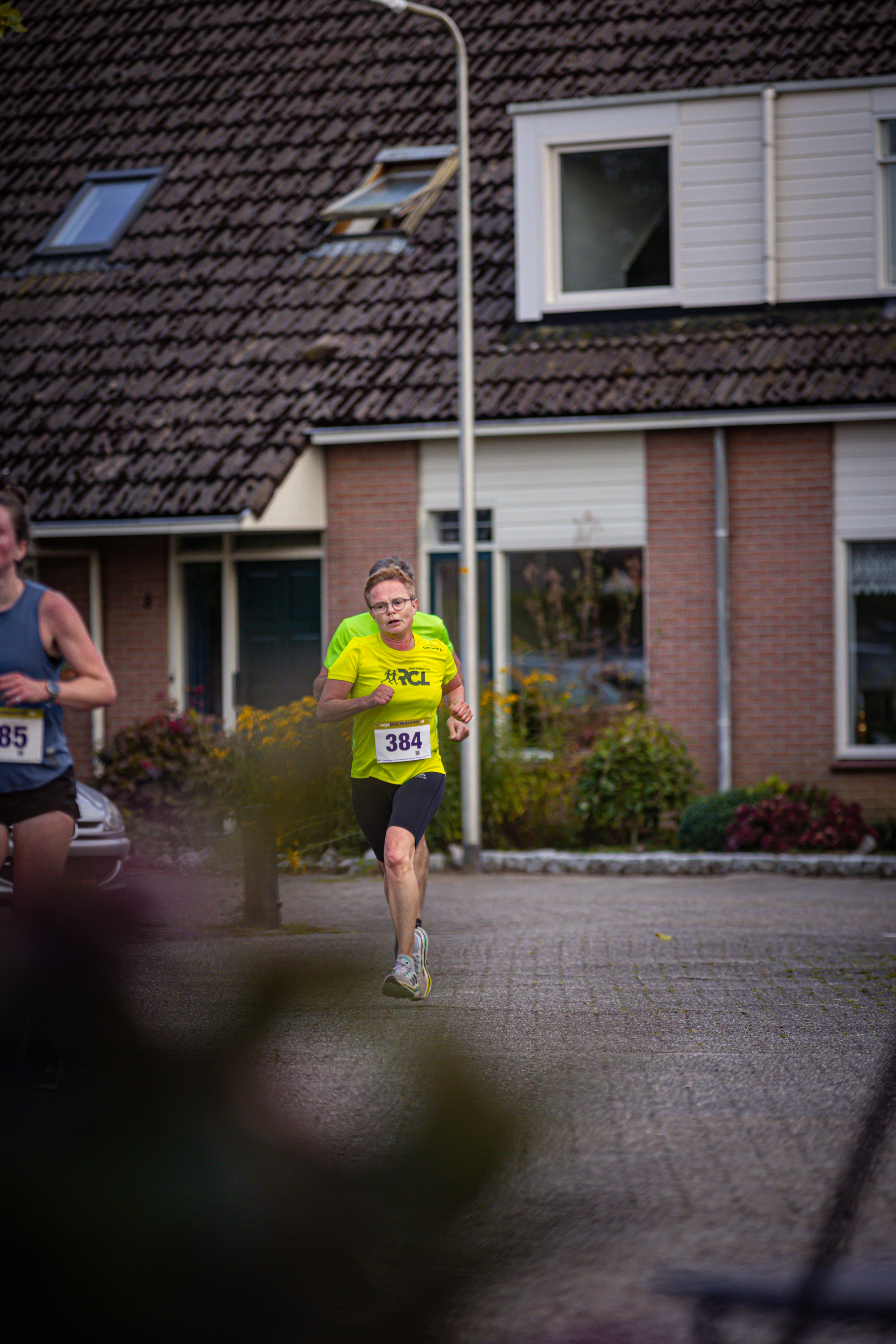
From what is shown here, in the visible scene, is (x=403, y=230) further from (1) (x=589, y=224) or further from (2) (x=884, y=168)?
(2) (x=884, y=168)

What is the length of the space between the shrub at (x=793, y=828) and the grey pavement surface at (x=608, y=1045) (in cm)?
65

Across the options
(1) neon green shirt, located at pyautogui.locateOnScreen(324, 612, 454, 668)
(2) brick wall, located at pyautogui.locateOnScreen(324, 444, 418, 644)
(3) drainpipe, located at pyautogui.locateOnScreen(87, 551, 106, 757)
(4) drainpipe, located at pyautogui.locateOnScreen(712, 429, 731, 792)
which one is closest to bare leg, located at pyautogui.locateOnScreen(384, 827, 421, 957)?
(1) neon green shirt, located at pyautogui.locateOnScreen(324, 612, 454, 668)

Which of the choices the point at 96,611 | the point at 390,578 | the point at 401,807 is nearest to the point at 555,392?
the point at 96,611

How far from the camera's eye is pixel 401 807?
6.64 m

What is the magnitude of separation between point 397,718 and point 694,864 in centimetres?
552

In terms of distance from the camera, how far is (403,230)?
51.3 feet

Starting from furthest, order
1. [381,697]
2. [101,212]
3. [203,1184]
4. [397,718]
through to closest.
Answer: [101,212] < [397,718] < [381,697] < [203,1184]

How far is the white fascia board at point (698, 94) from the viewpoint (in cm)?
1366

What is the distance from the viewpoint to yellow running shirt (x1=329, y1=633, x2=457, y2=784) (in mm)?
6672

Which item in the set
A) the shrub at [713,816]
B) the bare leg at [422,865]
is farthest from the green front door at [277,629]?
the bare leg at [422,865]

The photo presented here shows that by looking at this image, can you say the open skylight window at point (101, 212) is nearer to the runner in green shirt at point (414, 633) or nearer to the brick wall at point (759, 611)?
the brick wall at point (759, 611)

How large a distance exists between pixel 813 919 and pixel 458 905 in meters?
2.14

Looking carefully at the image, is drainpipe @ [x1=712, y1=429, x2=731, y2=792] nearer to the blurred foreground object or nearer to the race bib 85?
the race bib 85

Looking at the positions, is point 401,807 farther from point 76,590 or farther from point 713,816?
point 76,590
